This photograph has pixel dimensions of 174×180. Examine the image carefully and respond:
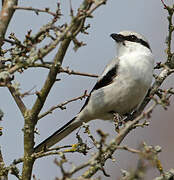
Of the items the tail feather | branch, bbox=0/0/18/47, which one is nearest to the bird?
the tail feather

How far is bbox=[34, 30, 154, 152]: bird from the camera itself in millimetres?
3982

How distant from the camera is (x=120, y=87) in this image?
4.04 meters

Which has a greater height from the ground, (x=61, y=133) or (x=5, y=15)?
(x=5, y=15)

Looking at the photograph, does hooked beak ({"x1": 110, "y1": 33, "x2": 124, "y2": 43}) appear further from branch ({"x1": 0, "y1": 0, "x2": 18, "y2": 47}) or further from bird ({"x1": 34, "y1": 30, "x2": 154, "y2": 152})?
branch ({"x1": 0, "y1": 0, "x2": 18, "y2": 47})

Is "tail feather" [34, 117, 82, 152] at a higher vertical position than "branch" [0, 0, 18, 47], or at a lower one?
lower

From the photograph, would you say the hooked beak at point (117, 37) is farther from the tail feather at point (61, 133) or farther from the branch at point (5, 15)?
the branch at point (5, 15)

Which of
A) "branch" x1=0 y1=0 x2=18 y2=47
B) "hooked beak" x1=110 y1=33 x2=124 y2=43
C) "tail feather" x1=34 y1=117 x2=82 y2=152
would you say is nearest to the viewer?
"branch" x1=0 y1=0 x2=18 y2=47

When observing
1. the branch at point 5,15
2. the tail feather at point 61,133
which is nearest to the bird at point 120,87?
the tail feather at point 61,133

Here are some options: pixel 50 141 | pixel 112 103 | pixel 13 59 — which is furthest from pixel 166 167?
pixel 13 59

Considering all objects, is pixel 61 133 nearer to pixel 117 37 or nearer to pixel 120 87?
pixel 120 87

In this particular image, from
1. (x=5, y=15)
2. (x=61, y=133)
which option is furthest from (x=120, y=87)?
(x=5, y=15)

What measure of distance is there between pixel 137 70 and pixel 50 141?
41.9 inches

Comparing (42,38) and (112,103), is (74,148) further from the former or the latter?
(112,103)

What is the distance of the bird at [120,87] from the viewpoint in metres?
3.98
